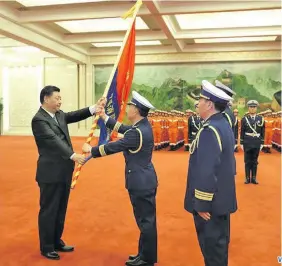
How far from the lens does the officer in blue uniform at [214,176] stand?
1.91m

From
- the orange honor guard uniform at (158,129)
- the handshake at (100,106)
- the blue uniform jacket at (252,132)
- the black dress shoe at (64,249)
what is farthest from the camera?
the orange honor guard uniform at (158,129)

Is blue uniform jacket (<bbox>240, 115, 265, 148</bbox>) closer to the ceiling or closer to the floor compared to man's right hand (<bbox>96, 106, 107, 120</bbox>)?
closer to the floor

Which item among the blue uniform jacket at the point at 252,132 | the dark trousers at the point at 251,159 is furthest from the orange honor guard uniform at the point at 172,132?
the dark trousers at the point at 251,159

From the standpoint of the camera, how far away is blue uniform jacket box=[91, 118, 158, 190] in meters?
2.48

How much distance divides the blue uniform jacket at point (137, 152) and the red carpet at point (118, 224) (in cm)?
68

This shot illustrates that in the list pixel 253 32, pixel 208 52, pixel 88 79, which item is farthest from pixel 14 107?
pixel 253 32

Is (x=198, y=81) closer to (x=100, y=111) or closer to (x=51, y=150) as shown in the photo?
(x=100, y=111)

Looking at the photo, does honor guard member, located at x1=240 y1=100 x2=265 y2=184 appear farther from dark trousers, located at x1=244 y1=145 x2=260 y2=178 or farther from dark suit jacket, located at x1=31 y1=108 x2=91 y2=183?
dark suit jacket, located at x1=31 y1=108 x2=91 y2=183

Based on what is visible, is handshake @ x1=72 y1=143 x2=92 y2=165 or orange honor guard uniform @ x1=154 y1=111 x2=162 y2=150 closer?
handshake @ x1=72 y1=143 x2=92 y2=165

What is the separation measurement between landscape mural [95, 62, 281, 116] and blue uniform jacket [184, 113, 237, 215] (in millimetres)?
12375

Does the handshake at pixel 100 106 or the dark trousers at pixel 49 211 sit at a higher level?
the handshake at pixel 100 106

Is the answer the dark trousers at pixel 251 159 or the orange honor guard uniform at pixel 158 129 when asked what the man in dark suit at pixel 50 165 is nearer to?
the dark trousers at pixel 251 159

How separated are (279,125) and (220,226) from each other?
9408 millimetres

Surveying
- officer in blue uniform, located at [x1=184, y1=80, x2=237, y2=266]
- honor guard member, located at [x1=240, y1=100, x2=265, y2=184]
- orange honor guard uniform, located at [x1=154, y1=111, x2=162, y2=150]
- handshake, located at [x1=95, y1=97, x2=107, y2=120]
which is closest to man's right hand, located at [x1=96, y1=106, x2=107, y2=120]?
handshake, located at [x1=95, y1=97, x2=107, y2=120]
